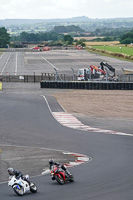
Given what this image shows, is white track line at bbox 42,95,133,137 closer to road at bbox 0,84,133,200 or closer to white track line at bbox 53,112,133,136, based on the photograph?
white track line at bbox 53,112,133,136

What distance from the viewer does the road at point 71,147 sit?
19812 millimetres

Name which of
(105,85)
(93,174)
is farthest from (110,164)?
(105,85)

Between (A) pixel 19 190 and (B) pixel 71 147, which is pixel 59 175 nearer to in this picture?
(A) pixel 19 190

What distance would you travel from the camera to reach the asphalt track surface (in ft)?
64.8

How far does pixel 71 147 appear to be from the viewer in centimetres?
3095

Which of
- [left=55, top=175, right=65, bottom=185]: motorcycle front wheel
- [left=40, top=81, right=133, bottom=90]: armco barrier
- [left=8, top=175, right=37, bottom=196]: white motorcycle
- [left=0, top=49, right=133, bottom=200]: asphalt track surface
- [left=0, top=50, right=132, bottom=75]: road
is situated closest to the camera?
[left=8, top=175, right=37, bottom=196]: white motorcycle

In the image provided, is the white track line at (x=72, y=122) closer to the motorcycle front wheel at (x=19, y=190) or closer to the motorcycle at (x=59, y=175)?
the motorcycle at (x=59, y=175)

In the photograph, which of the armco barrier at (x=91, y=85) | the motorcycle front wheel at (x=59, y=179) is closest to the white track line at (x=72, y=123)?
the motorcycle front wheel at (x=59, y=179)

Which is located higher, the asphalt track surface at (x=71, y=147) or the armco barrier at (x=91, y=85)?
the asphalt track surface at (x=71, y=147)

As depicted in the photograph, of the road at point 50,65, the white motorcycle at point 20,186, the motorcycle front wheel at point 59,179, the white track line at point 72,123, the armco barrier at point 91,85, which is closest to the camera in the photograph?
the white motorcycle at point 20,186

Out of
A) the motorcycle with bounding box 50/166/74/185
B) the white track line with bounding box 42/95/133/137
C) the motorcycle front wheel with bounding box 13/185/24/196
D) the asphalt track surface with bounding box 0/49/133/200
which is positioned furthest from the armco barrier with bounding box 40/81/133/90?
the motorcycle front wheel with bounding box 13/185/24/196

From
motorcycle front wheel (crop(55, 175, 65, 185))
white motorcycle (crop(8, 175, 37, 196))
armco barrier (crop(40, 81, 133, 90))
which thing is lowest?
armco barrier (crop(40, 81, 133, 90))

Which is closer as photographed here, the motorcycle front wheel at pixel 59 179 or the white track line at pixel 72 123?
the motorcycle front wheel at pixel 59 179

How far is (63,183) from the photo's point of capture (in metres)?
21.1
